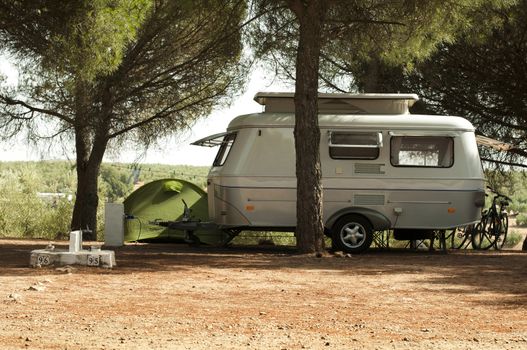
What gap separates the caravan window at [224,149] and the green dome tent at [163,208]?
2.00 m

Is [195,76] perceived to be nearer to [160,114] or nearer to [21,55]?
[160,114]

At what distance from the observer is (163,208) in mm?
17844

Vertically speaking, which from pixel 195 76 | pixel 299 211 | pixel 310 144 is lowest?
pixel 299 211

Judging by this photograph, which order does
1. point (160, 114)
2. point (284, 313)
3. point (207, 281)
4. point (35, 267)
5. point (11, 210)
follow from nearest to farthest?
point (284, 313), point (207, 281), point (35, 267), point (160, 114), point (11, 210)

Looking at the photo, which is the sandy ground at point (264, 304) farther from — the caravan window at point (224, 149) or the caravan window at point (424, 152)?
the caravan window at point (224, 149)

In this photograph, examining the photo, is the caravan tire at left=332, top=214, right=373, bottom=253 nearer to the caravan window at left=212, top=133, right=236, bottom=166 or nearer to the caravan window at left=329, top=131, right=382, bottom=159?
the caravan window at left=329, top=131, right=382, bottom=159

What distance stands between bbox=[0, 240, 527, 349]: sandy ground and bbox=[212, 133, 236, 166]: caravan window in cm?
217

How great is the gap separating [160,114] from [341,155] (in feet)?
19.0

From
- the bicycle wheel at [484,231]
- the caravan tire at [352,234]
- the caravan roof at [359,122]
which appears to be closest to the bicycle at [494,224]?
the bicycle wheel at [484,231]

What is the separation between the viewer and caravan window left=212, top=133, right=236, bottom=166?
1551cm

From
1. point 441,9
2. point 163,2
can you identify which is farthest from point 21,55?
point 441,9

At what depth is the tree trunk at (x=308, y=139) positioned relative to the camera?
1427cm

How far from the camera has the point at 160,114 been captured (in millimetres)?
20000

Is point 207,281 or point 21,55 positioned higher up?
point 21,55
